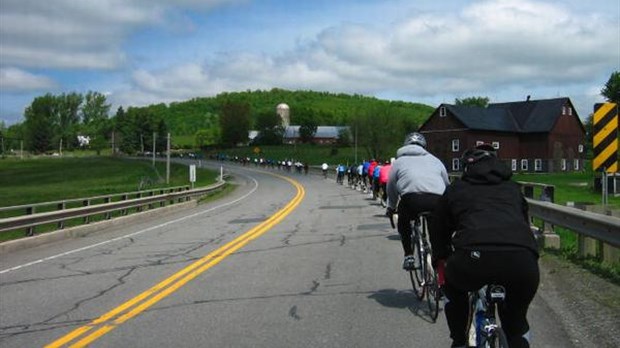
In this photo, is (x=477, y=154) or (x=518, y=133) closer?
(x=477, y=154)

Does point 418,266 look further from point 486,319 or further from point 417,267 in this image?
point 486,319

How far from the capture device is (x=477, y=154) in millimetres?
4617

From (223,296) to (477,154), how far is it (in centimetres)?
485

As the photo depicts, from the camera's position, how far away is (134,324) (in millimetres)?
7152

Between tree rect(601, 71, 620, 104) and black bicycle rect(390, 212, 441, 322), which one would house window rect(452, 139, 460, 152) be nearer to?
tree rect(601, 71, 620, 104)

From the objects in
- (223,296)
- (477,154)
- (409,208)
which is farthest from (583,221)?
(477,154)

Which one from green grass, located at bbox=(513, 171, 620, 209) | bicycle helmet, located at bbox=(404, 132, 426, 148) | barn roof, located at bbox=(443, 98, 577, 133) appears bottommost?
green grass, located at bbox=(513, 171, 620, 209)

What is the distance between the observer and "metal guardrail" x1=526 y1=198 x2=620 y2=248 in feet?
27.1

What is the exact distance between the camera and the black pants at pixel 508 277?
13.3ft

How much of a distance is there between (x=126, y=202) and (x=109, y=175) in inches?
2661

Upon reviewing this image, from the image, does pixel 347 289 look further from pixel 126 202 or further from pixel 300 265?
pixel 126 202

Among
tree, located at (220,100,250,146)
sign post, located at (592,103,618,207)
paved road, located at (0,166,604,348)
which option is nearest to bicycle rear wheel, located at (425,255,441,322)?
paved road, located at (0,166,604,348)

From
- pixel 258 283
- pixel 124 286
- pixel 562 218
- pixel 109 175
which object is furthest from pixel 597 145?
pixel 109 175

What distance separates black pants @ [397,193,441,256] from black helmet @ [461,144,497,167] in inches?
103
